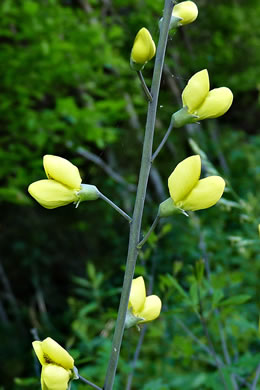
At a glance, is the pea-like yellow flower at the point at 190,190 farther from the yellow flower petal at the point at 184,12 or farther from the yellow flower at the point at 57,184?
the yellow flower petal at the point at 184,12

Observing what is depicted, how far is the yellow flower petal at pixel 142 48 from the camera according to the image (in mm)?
772

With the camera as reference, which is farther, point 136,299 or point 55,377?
point 136,299

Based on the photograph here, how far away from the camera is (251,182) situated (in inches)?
192

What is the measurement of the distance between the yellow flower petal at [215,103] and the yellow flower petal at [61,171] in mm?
251

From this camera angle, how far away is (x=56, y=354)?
0.74 m

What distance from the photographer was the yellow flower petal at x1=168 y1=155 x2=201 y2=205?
0.76 m

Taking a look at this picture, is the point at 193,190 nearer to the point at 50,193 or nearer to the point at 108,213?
the point at 50,193

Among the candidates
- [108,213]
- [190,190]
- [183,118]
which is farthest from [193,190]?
[108,213]

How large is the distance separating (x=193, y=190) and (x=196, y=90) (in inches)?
7.1

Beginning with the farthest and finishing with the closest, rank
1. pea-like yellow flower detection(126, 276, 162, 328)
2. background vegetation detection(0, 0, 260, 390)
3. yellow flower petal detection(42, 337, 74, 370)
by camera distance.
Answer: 1. background vegetation detection(0, 0, 260, 390)
2. pea-like yellow flower detection(126, 276, 162, 328)
3. yellow flower petal detection(42, 337, 74, 370)

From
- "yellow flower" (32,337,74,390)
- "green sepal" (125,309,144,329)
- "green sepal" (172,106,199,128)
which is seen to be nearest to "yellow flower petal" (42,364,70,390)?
"yellow flower" (32,337,74,390)

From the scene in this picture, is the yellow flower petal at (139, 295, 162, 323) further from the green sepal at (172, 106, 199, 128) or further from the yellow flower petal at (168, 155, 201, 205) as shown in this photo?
the green sepal at (172, 106, 199, 128)

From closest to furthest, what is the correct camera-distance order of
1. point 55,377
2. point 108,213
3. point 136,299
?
point 55,377
point 136,299
point 108,213

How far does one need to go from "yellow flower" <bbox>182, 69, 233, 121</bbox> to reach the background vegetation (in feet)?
1.97
